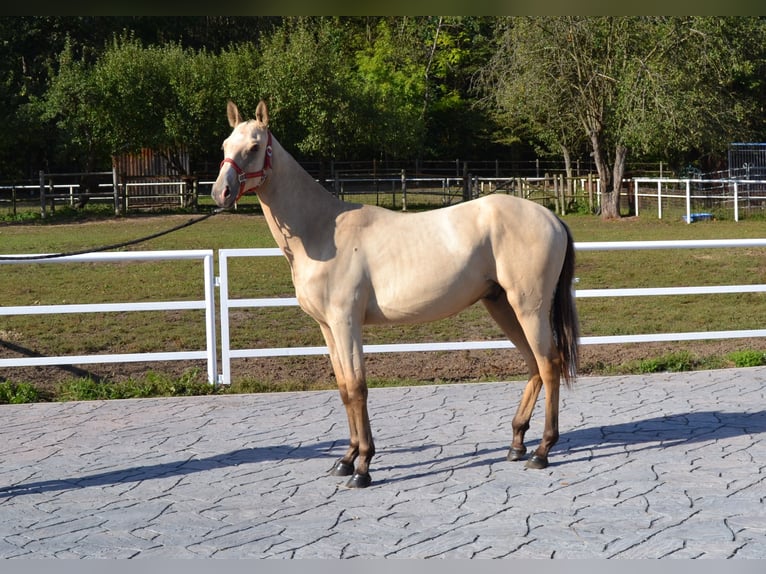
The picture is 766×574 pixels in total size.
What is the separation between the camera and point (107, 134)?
100ft

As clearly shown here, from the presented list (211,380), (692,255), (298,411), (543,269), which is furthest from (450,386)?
(692,255)

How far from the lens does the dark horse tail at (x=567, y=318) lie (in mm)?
5793

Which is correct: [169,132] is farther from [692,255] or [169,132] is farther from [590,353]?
[590,353]

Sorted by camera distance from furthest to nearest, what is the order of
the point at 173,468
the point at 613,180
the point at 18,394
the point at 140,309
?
the point at 613,180
the point at 140,309
the point at 18,394
the point at 173,468

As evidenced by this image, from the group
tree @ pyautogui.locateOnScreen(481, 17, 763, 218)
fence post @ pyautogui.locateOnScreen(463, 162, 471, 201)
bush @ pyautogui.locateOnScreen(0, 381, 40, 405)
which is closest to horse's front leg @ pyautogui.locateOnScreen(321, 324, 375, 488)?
bush @ pyautogui.locateOnScreen(0, 381, 40, 405)

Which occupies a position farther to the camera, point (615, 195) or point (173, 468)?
point (615, 195)

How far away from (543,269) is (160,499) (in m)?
2.56

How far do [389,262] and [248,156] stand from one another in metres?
1.02

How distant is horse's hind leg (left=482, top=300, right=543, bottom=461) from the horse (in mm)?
133

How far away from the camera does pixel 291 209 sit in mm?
5586

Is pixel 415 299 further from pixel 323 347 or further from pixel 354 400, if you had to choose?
pixel 323 347

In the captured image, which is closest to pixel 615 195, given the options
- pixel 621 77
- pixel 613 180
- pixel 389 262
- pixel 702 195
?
pixel 613 180

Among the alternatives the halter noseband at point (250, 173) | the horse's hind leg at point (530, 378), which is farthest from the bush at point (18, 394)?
the horse's hind leg at point (530, 378)

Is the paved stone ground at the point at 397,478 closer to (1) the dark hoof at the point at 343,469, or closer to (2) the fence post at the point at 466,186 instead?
(1) the dark hoof at the point at 343,469
